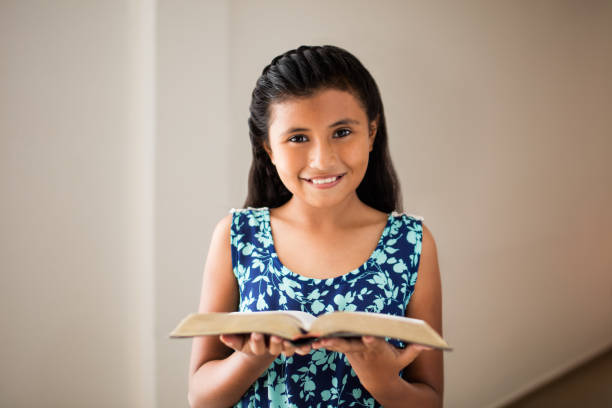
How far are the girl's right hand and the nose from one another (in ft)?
1.35

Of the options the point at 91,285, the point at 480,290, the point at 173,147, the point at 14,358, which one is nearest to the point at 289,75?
the point at 173,147

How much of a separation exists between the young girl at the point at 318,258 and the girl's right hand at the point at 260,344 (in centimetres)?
12

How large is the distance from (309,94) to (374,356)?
0.58m

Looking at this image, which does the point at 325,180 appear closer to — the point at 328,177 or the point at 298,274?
the point at 328,177

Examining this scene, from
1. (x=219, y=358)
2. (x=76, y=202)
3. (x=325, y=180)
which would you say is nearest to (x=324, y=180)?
(x=325, y=180)

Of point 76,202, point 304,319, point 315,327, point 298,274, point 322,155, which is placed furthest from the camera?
point 76,202

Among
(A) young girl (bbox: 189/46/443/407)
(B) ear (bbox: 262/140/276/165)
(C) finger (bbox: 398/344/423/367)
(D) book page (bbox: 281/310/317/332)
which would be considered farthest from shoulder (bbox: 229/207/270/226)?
(C) finger (bbox: 398/344/423/367)

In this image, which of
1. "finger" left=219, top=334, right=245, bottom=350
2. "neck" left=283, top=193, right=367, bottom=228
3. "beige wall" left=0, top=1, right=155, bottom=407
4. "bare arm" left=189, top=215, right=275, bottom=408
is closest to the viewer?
"finger" left=219, top=334, right=245, bottom=350

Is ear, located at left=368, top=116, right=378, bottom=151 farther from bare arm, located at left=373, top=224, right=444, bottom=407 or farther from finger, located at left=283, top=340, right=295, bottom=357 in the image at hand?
finger, located at left=283, top=340, right=295, bottom=357

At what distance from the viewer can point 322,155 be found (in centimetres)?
109

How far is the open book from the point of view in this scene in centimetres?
77

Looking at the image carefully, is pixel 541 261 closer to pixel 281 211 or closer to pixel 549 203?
pixel 549 203

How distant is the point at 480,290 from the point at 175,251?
1509mm

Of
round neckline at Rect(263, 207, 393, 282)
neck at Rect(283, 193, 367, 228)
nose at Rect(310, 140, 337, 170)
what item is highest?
nose at Rect(310, 140, 337, 170)
